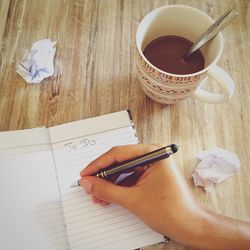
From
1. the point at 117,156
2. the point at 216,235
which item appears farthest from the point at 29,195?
the point at 216,235

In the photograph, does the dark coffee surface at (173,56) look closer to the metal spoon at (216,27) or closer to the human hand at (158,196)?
the metal spoon at (216,27)

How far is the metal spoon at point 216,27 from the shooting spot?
1.44ft

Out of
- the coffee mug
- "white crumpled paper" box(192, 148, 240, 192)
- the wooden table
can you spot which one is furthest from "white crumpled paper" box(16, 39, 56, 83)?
"white crumpled paper" box(192, 148, 240, 192)

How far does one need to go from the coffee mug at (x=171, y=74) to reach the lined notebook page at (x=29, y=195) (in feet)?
0.62

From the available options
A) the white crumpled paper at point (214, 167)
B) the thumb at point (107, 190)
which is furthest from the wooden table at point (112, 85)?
the thumb at point (107, 190)

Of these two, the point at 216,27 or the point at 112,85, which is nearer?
the point at 216,27

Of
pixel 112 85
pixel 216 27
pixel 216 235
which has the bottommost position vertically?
pixel 216 235

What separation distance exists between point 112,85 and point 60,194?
20cm

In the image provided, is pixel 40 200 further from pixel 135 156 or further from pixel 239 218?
pixel 239 218

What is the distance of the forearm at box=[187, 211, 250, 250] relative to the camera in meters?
0.43

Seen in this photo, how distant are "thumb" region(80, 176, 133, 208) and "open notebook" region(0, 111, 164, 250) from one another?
34 mm

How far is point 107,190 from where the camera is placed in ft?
1.47

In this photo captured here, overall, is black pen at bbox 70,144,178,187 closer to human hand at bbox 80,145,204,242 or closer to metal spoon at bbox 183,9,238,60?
human hand at bbox 80,145,204,242

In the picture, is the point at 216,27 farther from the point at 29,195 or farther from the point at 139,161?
the point at 29,195
